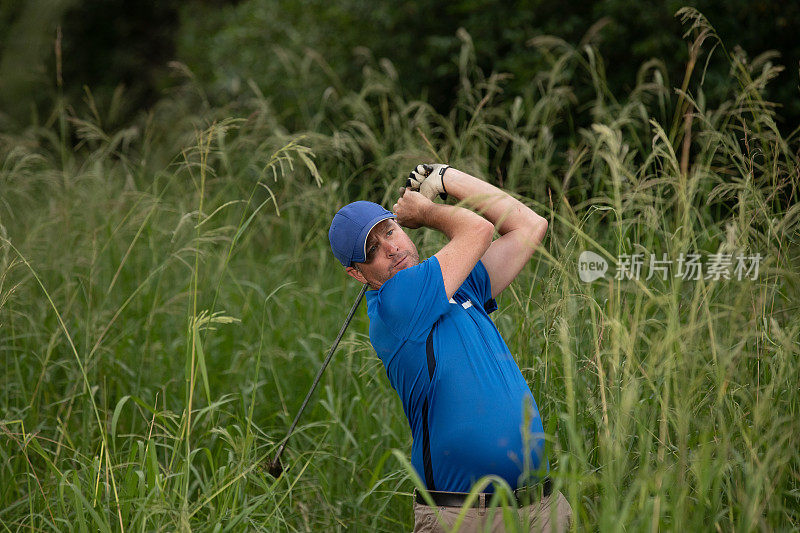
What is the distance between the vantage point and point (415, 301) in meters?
2.18

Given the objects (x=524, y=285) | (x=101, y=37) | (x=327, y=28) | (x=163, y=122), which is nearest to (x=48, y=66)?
(x=101, y=37)

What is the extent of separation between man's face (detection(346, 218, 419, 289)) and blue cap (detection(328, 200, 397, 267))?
4 cm

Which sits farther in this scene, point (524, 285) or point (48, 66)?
point (48, 66)

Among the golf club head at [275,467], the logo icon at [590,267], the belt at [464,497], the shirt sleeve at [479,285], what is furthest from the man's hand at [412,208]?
the golf club head at [275,467]

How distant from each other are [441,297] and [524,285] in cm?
127

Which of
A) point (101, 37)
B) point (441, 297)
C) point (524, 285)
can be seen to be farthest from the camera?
point (101, 37)

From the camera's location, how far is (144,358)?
3.69 m

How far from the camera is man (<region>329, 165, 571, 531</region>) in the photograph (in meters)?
2.15

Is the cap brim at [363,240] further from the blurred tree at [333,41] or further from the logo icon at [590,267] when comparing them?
the blurred tree at [333,41]

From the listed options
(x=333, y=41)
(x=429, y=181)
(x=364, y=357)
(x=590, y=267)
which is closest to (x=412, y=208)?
(x=429, y=181)

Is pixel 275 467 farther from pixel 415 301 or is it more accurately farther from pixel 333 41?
pixel 333 41

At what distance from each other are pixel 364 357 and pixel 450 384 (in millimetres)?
1241

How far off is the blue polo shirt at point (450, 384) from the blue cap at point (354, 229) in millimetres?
170

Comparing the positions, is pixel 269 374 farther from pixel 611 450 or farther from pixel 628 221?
pixel 611 450
